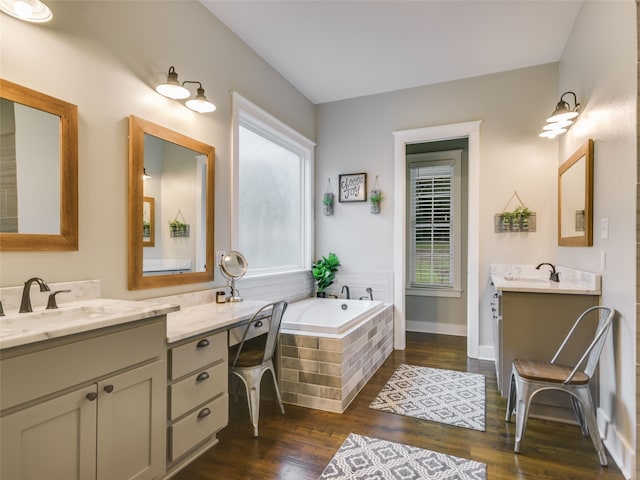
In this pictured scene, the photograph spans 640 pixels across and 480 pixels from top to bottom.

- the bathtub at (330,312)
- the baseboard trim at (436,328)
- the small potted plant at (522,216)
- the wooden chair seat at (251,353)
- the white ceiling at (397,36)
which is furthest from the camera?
the baseboard trim at (436,328)

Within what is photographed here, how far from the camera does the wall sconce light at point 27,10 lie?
1617 mm

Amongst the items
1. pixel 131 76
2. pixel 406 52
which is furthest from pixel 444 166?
pixel 131 76

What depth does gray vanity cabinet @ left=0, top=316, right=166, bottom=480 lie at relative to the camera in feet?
3.99

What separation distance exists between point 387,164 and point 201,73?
2.43 m

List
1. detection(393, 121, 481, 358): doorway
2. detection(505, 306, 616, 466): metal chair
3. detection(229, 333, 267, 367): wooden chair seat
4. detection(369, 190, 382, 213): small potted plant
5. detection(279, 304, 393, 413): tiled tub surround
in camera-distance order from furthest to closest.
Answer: detection(369, 190, 382, 213): small potted plant
detection(393, 121, 481, 358): doorway
detection(279, 304, 393, 413): tiled tub surround
detection(229, 333, 267, 367): wooden chair seat
detection(505, 306, 616, 466): metal chair

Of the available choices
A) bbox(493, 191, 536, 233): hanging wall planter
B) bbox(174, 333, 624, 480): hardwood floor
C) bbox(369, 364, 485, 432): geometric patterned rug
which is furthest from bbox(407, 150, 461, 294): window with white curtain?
bbox(174, 333, 624, 480): hardwood floor

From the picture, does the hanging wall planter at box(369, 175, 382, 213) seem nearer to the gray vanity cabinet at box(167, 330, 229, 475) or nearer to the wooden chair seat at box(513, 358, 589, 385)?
the wooden chair seat at box(513, 358, 589, 385)

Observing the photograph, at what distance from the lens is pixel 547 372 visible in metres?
2.26

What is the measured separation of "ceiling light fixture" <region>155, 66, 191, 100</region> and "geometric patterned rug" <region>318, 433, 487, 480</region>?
247 cm

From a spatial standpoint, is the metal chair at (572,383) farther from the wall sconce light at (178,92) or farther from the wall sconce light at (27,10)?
the wall sconce light at (27,10)

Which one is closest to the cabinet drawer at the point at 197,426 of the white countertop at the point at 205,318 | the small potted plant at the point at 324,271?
the white countertop at the point at 205,318

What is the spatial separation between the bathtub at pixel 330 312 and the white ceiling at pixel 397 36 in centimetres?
256

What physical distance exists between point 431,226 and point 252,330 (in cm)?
350

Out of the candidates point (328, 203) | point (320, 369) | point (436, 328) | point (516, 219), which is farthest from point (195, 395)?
point (436, 328)
